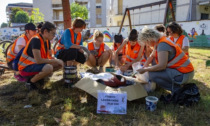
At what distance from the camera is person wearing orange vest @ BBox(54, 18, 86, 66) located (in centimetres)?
341

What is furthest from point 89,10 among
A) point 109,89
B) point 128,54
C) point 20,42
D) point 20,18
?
point 109,89

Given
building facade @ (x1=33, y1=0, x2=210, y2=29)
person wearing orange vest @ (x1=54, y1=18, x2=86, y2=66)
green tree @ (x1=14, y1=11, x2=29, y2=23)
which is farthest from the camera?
green tree @ (x1=14, y1=11, x2=29, y2=23)

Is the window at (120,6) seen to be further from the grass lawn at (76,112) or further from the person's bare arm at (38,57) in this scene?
the grass lawn at (76,112)

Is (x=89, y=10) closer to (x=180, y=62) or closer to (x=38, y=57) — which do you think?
(x=38, y=57)

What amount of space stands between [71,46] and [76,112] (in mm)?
1486

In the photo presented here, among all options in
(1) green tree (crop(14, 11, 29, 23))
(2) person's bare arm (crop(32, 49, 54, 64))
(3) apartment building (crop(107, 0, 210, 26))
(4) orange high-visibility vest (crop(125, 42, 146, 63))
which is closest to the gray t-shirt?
(4) orange high-visibility vest (crop(125, 42, 146, 63))

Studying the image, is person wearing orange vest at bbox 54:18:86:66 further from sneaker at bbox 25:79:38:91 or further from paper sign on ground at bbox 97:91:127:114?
paper sign on ground at bbox 97:91:127:114

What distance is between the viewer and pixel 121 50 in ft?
14.3

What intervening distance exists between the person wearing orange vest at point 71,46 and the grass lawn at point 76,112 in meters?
0.73

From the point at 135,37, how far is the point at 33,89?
2214 millimetres

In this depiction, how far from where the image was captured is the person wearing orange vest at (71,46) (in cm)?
341

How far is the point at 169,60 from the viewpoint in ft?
8.71

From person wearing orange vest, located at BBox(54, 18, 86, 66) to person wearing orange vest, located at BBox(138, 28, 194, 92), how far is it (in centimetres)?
136

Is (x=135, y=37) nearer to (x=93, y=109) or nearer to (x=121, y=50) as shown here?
(x=121, y=50)
